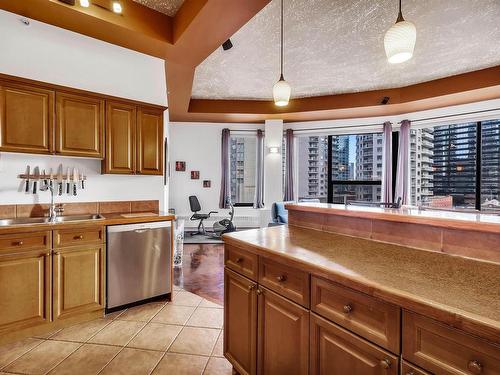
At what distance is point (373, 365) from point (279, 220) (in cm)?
423

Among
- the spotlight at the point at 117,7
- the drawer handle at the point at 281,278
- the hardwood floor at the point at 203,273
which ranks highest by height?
the spotlight at the point at 117,7

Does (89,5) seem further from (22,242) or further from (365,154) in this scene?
(365,154)

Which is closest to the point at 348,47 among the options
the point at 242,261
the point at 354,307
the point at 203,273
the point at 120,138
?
the point at 120,138

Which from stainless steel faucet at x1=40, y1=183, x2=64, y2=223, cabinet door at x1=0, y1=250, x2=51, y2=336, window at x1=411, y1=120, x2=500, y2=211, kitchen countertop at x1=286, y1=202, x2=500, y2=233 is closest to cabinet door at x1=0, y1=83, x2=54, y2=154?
stainless steel faucet at x1=40, y1=183, x2=64, y2=223

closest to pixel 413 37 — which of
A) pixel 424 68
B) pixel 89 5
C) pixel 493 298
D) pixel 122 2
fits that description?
pixel 493 298

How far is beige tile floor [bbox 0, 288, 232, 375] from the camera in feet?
6.32

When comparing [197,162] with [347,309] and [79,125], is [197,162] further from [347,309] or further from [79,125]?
[347,309]

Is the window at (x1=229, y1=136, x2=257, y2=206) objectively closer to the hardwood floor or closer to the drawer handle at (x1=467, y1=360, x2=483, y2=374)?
the hardwood floor

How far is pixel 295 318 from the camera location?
1327mm

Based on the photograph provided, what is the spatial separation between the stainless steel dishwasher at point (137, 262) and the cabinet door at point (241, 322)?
4.19 ft

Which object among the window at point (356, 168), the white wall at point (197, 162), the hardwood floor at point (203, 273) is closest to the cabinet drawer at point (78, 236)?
the hardwood floor at point (203, 273)

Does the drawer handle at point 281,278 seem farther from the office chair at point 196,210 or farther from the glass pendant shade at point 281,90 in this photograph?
the office chair at point 196,210

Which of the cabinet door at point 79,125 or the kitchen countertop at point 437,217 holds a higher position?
the cabinet door at point 79,125

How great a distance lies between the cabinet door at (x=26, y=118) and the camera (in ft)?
7.55
